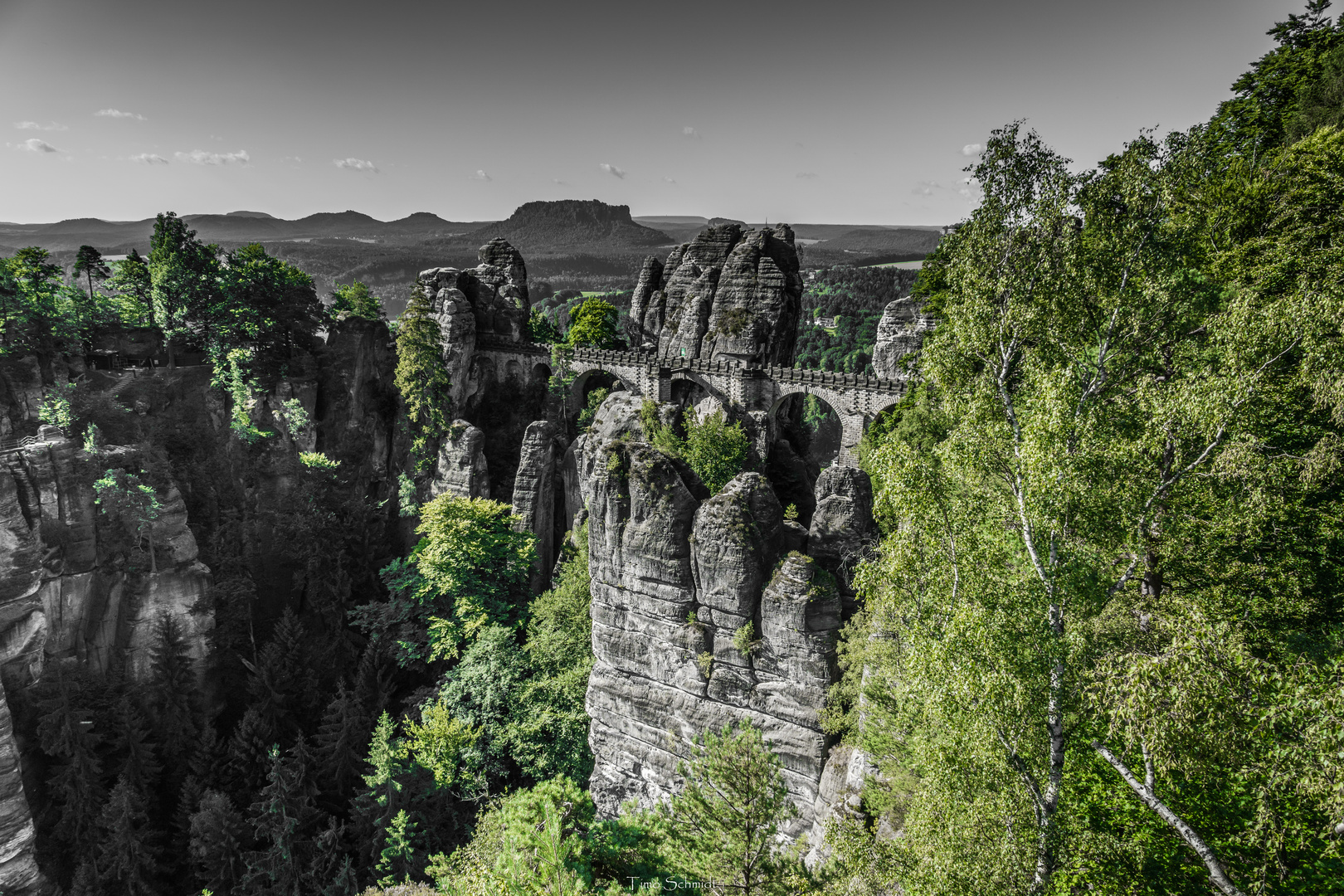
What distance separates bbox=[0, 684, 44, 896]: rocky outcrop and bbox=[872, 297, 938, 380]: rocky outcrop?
38.2 metres

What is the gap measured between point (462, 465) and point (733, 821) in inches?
1015

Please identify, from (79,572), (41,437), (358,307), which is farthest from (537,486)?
(41,437)

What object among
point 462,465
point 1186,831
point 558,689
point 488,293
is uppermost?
point 488,293

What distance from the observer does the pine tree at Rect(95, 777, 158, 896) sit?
22812 mm

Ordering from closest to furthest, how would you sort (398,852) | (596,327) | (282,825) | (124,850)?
(398,852)
(124,850)
(282,825)
(596,327)

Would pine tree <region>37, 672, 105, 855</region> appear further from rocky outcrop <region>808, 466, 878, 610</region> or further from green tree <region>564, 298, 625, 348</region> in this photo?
green tree <region>564, 298, 625, 348</region>

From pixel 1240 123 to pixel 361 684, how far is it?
42749 millimetres

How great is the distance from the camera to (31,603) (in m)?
26.4

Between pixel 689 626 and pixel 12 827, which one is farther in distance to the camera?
pixel 12 827

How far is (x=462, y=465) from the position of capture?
35.3 metres

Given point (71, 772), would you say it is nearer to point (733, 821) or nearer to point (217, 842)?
point (217, 842)

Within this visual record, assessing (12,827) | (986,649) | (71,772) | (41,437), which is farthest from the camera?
(41,437)

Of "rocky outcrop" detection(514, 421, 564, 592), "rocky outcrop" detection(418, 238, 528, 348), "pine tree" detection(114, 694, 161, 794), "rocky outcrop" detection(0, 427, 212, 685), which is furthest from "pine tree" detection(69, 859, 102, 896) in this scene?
"rocky outcrop" detection(418, 238, 528, 348)

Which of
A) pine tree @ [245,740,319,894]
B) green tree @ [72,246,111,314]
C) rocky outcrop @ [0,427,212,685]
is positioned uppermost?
green tree @ [72,246,111,314]
